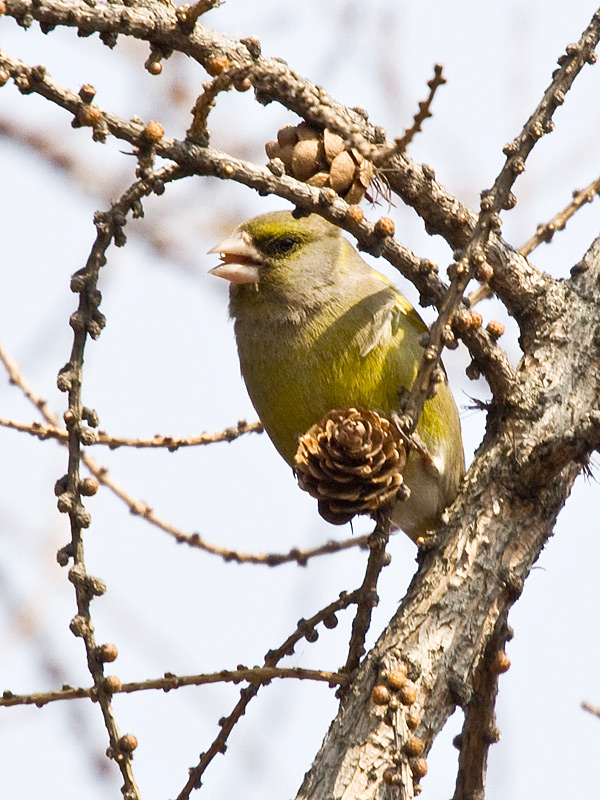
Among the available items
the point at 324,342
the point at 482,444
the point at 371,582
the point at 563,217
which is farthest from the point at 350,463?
the point at 563,217

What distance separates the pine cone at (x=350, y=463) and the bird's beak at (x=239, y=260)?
3.52 ft

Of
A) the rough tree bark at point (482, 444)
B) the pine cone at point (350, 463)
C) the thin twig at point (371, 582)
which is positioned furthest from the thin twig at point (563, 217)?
the thin twig at point (371, 582)

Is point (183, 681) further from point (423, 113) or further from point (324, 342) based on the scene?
point (324, 342)

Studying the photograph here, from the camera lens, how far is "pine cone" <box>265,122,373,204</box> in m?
2.32

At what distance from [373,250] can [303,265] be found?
1152 millimetres

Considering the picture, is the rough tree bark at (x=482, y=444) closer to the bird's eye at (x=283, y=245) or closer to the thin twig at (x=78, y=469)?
the thin twig at (x=78, y=469)

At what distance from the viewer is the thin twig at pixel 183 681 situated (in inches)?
67.7

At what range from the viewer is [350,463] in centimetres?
228

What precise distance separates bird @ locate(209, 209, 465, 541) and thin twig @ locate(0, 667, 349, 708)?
80 cm

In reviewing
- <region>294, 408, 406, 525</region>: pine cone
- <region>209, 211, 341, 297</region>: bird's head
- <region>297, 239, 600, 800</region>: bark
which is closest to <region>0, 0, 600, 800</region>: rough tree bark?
<region>297, 239, 600, 800</region>: bark

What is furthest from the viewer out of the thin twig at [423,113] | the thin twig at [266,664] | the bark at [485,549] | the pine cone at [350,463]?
the pine cone at [350,463]

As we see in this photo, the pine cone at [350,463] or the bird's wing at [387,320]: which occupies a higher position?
the bird's wing at [387,320]

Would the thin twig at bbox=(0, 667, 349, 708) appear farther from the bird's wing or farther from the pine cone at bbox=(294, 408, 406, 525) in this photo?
the bird's wing

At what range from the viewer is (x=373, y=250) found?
7.30 feet
